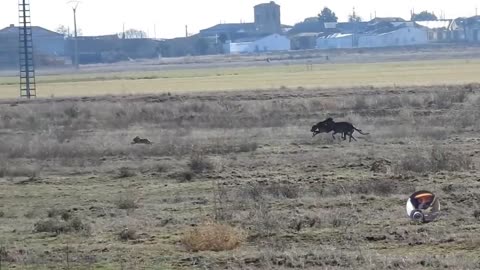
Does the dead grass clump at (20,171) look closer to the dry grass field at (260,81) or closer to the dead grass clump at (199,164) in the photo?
A: the dead grass clump at (199,164)

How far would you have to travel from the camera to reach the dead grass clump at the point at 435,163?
22.7 metres

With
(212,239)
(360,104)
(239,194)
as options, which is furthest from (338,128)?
(212,239)

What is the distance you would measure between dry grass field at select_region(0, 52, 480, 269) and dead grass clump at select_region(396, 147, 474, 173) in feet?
0.21

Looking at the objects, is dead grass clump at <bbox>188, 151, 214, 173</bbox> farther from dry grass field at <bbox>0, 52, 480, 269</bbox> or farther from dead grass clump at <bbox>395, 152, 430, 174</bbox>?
dead grass clump at <bbox>395, 152, 430, 174</bbox>

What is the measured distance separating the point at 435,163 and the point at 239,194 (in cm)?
539

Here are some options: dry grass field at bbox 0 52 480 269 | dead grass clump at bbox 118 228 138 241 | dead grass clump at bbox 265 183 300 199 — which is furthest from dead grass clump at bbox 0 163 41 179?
dead grass clump at bbox 118 228 138 241

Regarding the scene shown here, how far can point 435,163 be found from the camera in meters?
23.0

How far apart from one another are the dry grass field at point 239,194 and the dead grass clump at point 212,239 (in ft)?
0.06

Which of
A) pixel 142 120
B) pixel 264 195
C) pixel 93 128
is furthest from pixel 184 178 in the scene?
pixel 142 120

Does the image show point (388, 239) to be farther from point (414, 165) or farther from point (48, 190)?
point (48, 190)

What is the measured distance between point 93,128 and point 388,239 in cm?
3009

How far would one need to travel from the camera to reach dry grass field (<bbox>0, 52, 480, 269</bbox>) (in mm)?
13758

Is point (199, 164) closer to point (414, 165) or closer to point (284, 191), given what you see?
point (414, 165)

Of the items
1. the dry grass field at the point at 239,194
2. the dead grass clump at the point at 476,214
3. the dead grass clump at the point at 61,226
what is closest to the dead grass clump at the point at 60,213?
the dry grass field at the point at 239,194
